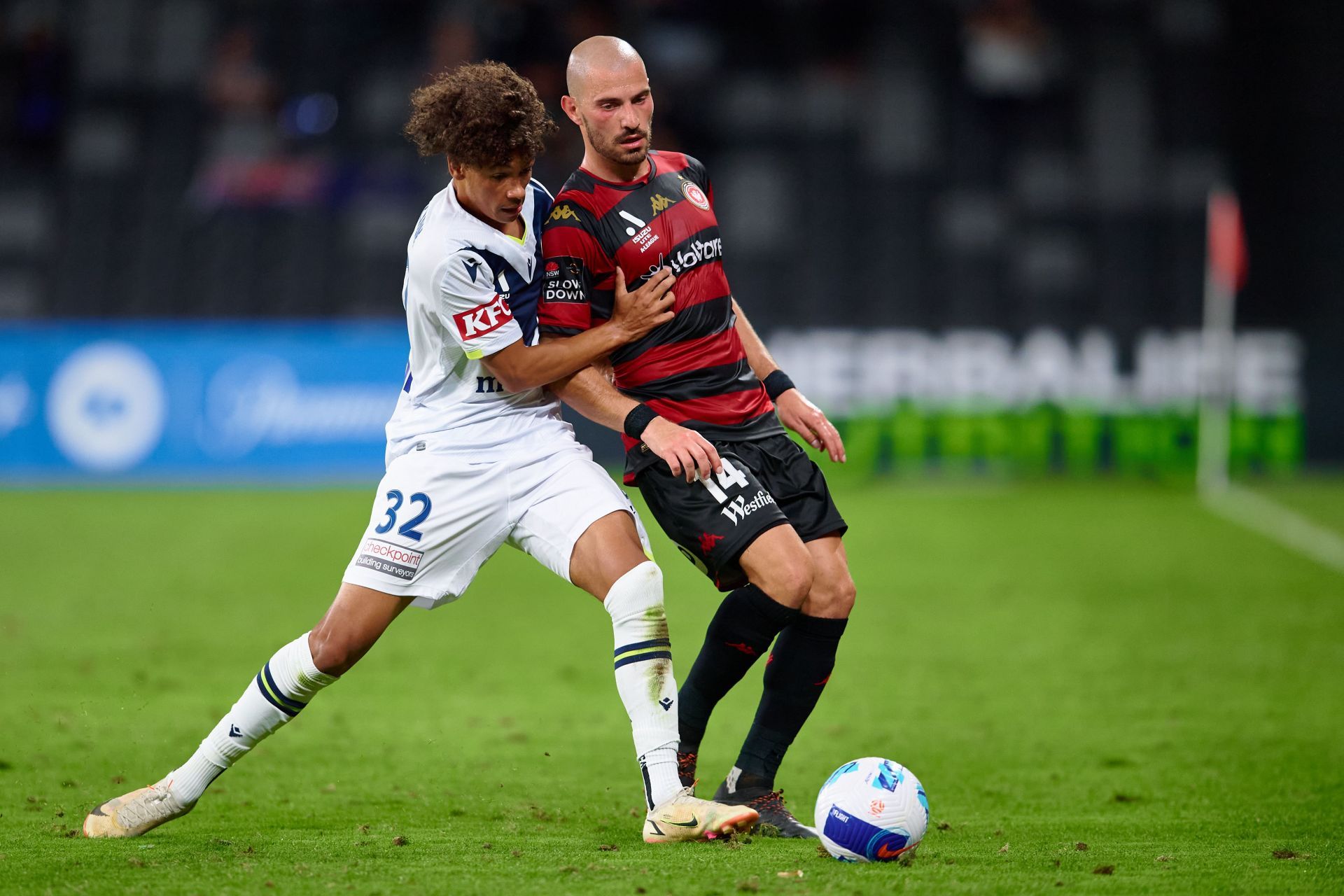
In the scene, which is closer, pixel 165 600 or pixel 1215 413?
pixel 165 600

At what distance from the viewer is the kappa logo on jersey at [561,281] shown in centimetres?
445

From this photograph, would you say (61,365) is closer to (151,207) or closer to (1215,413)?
(151,207)

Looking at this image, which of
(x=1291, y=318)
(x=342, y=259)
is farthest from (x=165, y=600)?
(x=1291, y=318)

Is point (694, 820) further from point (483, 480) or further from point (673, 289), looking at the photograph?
point (673, 289)

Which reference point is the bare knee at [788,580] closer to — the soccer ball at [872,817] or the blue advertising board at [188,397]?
the soccer ball at [872,817]

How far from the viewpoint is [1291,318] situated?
608 inches

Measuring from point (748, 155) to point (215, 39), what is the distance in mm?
6418

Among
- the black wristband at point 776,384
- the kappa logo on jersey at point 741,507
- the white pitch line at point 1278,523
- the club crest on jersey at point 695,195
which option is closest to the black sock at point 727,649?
the kappa logo on jersey at point 741,507

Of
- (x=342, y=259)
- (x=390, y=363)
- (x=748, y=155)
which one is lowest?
(x=390, y=363)

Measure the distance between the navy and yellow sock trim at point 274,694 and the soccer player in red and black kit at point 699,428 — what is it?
117 cm

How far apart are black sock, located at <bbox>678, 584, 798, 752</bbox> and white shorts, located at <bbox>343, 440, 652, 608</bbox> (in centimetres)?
37

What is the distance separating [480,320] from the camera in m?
4.24

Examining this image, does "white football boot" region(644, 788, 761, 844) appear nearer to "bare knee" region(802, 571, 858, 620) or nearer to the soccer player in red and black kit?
the soccer player in red and black kit

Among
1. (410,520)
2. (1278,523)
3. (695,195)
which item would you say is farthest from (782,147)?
(410,520)
